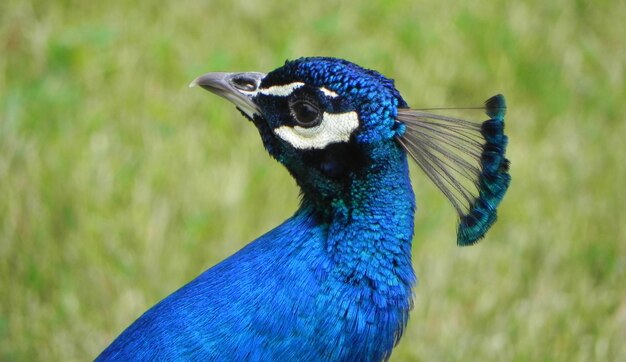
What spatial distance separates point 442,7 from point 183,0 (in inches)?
36.8

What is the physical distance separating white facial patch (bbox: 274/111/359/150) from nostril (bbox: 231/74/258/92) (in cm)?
12

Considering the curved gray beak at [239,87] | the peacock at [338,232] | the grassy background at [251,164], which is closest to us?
the peacock at [338,232]

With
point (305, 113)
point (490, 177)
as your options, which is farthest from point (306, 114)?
point (490, 177)

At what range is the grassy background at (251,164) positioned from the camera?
→ 7.39ft

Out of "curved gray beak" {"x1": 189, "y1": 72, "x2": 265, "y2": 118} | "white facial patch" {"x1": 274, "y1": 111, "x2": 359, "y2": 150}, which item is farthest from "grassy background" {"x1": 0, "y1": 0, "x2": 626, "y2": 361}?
"white facial patch" {"x1": 274, "y1": 111, "x2": 359, "y2": 150}

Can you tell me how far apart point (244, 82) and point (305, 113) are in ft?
0.51

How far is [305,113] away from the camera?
4.48ft

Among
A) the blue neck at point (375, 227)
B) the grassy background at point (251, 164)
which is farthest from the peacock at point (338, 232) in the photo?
the grassy background at point (251, 164)

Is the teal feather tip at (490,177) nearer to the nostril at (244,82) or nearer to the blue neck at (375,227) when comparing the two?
the blue neck at (375,227)

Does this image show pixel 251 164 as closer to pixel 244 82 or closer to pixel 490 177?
pixel 244 82

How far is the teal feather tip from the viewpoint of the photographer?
132 cm

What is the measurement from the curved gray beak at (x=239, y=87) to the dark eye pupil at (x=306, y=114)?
0.10m

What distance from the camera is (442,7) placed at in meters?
3.49

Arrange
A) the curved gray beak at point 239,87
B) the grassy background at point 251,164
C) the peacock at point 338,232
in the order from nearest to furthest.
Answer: the peacock at point 338,232 < the curved gray beak at point 239,87 < the grassy background at point 251,164
